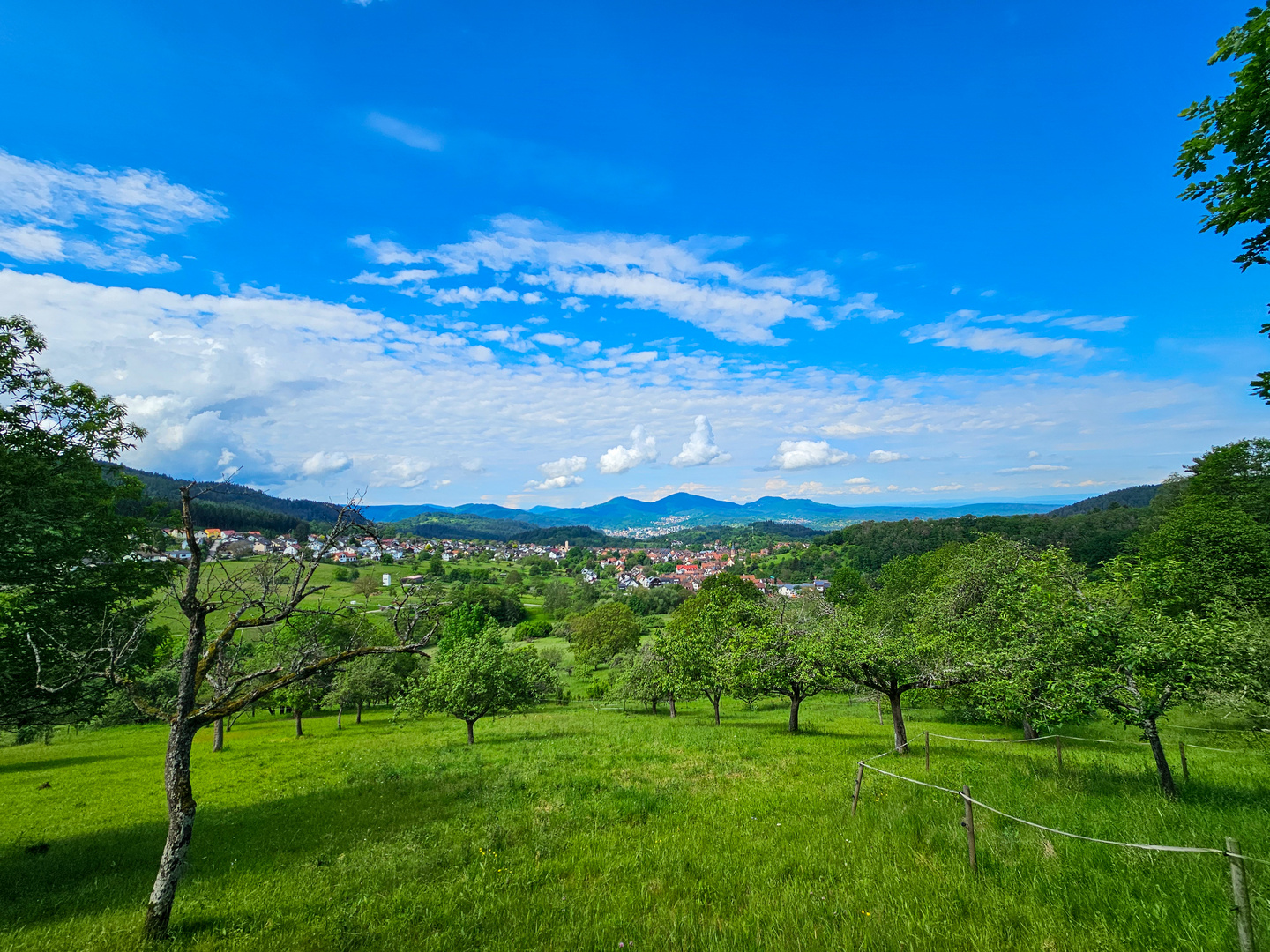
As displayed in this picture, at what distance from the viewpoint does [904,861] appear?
27.1 feet

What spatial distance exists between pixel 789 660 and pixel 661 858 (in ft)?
46.6

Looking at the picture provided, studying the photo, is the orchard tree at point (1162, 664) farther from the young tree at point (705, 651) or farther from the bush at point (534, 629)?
the bush at point (534, 629)

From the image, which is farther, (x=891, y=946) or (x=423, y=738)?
(x=423, y=738)

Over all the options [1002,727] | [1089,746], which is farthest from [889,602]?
[1089,746]

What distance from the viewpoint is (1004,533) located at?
98625 millimetres

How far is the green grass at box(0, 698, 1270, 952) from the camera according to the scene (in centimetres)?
663

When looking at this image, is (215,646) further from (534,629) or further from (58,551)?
(534,629)

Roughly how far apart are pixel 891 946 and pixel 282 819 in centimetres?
1561

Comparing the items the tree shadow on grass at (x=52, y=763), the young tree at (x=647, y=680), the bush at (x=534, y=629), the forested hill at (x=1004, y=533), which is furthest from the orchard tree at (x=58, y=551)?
the forested hill at (x=1004, y=533)

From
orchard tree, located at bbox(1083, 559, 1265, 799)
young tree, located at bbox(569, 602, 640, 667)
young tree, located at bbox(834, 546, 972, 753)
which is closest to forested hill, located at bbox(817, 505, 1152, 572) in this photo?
young tree, located at bbox(569, 602, 640, 667)

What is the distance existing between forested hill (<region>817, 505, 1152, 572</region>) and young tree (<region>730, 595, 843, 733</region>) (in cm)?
6319

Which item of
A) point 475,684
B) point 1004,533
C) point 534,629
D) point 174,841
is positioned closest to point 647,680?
point 475,684

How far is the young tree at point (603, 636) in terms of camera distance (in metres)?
64.4

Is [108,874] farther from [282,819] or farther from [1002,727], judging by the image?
[1002,727]
